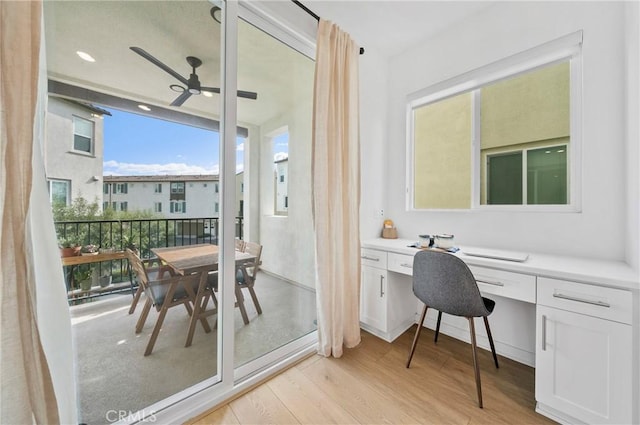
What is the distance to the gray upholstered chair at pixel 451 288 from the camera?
142 centimetres

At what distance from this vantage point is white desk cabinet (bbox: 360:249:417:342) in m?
2.03

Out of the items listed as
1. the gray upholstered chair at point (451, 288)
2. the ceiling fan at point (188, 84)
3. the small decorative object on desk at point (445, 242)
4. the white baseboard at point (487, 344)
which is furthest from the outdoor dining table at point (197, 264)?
the white baseboard at point (487, 344)

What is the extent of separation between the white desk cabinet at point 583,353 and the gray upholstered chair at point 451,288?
300mm

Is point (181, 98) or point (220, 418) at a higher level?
point (181, 98)

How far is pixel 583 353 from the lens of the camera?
118 cm

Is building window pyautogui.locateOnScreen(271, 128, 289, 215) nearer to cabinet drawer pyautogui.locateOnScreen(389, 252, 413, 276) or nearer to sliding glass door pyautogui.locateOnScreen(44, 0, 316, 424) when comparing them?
sliding glass door pyautogui.locateOnScreen(44, 0, 316, 424)

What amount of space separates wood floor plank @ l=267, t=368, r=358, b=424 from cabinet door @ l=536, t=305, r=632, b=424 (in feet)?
3.63

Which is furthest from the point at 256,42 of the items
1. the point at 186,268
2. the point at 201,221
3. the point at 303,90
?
the point at 186,268

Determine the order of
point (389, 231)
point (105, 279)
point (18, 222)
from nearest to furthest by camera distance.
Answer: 1. point (18, 222)
2. point (105, 279)
3. point (389, 231)

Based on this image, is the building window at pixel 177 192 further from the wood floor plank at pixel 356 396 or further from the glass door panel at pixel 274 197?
the wood floor plank at pixel 356 396

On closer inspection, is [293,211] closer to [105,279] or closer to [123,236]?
[123,236]

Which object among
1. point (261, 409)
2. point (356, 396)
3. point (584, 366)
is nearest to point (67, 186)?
point (261, 409)

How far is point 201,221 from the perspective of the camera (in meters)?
1.42

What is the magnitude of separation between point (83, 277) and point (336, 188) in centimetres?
155
